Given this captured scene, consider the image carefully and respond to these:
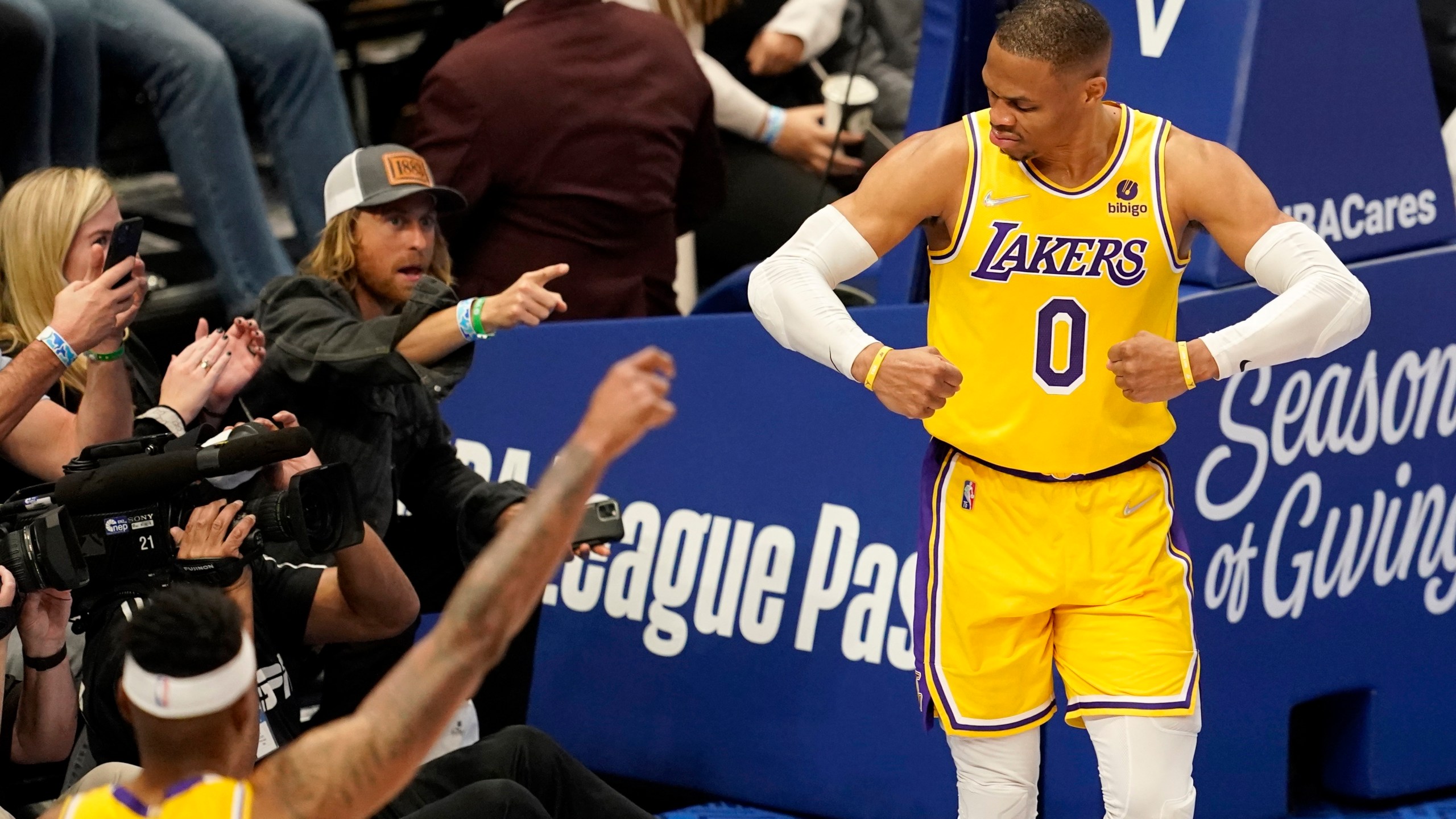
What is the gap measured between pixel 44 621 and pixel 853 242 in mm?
1631

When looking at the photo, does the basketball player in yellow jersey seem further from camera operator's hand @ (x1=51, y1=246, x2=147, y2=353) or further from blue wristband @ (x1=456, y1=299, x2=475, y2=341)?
camera operator's hand @ (x1=51, y1=246, x2=147, y2=353)

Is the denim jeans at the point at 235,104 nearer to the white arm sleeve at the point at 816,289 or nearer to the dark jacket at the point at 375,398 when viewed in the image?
the dark jacket at the point at 375,398

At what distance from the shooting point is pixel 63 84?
541 centimetres

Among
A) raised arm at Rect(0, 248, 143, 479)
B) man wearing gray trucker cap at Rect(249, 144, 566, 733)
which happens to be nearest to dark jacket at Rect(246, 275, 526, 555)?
man wearing gray trucker cap at Rect(249, 144, 566, 733)

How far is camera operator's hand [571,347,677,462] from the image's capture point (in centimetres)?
237

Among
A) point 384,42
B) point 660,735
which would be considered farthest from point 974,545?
point 384,42

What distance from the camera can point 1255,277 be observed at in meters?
3.65

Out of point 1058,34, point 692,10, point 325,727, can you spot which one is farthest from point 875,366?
point 692,10

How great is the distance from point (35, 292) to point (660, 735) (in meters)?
1.91

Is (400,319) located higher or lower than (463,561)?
higher

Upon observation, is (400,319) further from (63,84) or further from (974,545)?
(63,84)

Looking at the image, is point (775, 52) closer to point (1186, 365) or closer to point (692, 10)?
point (692, 10)

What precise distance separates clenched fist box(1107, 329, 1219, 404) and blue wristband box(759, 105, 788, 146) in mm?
2756

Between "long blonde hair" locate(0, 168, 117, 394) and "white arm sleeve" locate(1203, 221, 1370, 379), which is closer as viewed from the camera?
"white arm sleeve" locate(1203, 221, 1370, 379)
